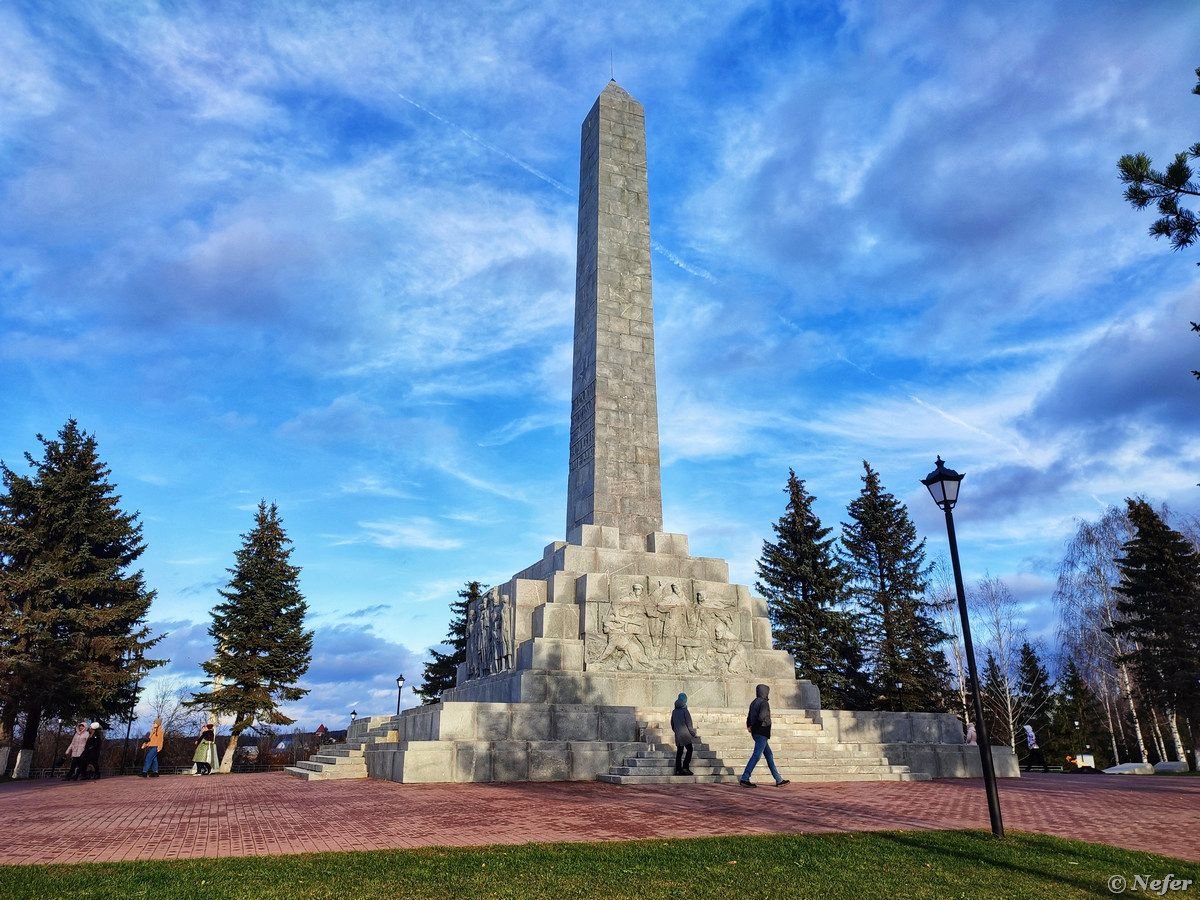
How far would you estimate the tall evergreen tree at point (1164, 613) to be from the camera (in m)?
29.3

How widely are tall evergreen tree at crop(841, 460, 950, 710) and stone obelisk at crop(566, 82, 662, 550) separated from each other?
18.5m

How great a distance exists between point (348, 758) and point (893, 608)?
2705cm

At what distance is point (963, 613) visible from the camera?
9.66 metres

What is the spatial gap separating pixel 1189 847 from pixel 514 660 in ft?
45.6

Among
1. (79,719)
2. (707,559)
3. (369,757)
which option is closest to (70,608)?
(79,719)

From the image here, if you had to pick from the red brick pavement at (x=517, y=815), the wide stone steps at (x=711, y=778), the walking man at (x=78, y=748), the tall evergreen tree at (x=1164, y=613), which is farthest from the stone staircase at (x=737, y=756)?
the tall evergreen tree at (x=1164, y=613)

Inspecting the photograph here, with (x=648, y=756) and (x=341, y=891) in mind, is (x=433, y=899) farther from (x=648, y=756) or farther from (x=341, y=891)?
(x=648, y=756)

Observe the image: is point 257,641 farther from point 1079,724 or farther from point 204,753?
point 1079,724

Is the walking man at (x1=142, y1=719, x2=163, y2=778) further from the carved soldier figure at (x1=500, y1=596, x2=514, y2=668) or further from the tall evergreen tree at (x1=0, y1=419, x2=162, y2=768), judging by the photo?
the carved soldier figure at (x1=500, y1=596, x2=514, y2=668)

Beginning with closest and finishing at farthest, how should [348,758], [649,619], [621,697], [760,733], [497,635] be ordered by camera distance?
[760,733] → [348,758] → [621,697] → [649,619] → [497,635]

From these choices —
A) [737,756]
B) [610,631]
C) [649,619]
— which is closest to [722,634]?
[649,619]

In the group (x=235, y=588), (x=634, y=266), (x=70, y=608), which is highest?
(x=634, y=266)

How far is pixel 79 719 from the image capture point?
2745cm

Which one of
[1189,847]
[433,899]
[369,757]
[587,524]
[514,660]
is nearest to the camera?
[433,899]
